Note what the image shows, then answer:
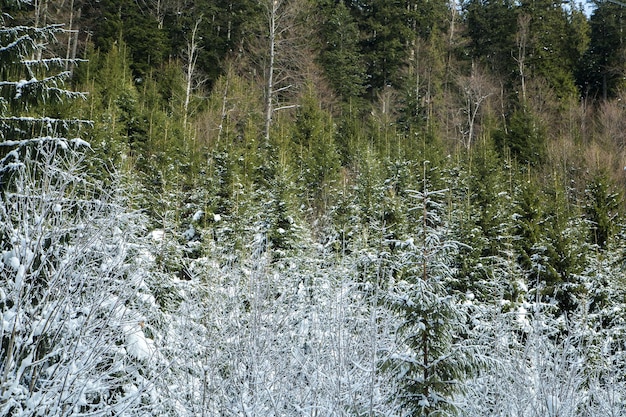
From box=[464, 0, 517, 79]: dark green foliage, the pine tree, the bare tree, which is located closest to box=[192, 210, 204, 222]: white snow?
the pine tree

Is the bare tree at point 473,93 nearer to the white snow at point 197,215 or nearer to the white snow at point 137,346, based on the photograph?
the white snow at point 197,215

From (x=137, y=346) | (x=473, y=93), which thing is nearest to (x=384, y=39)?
(x=473, y=93)

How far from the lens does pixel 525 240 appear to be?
15383mm

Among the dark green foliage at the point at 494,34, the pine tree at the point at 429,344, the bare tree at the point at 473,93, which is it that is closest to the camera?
the pine tree at the point at 429,344

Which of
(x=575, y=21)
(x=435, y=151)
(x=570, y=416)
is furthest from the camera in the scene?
(x=575, y=21)

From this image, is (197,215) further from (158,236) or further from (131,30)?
(131,30)

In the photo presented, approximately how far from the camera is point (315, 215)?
59.9ft

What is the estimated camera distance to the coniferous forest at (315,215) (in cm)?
571

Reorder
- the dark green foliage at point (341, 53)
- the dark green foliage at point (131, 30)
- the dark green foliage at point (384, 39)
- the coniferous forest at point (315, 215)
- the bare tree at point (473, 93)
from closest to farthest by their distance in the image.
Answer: the coniferous forest at point (315, 215), the dark green foliage at point (131, 30), the dark green foliage at point (341, 53), the bare tree at point (473, 93), the dark green foliage at point (384, 39)

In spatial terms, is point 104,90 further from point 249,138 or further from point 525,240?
point 525,240

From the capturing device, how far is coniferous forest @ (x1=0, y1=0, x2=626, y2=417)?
571 cm

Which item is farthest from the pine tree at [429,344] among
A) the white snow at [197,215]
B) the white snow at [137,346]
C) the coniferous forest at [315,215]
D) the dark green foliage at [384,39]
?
the dark green foliage at [384,39]

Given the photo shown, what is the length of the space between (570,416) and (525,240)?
9285 millimetres

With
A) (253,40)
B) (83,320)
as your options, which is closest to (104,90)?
(253,40)
